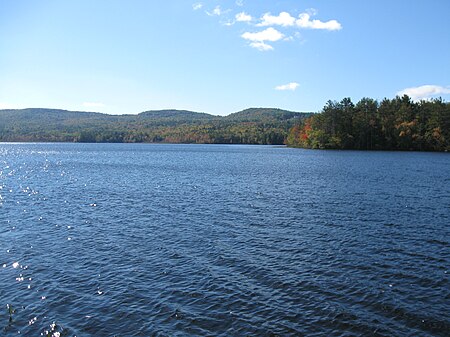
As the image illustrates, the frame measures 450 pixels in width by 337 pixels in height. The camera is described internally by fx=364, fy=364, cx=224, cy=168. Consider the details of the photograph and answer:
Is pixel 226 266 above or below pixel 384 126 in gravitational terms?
below

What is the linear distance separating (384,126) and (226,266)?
Answer: 15473 centimetres

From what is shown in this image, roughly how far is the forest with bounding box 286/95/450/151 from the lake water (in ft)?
393

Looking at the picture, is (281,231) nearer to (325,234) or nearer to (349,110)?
(325,234)

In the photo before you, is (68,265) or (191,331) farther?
(68,265)

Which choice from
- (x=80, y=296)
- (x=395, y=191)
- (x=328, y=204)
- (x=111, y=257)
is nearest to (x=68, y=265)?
(x=111, y=257)

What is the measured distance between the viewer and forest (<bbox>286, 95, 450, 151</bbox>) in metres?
149

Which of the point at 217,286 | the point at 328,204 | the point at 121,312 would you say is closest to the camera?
the point at 121,312

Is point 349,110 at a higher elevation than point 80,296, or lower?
higher

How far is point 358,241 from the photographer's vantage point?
25844 mm

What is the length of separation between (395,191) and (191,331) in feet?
135

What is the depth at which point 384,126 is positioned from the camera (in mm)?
157500

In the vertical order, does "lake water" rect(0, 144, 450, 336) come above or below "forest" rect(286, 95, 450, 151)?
below

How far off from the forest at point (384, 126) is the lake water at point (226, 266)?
4714 inches

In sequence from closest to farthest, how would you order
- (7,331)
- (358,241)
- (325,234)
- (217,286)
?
(7,331), (217,286), (358,241), (325,234)
